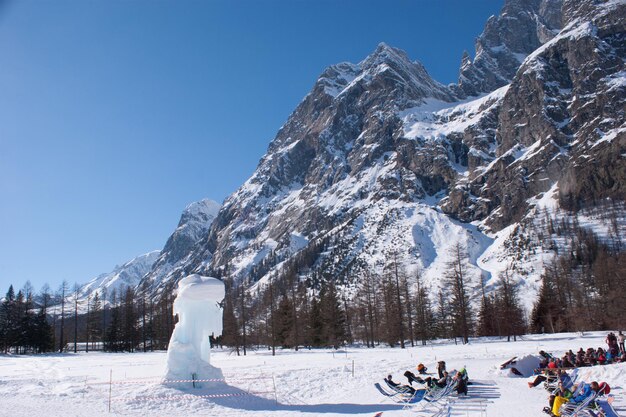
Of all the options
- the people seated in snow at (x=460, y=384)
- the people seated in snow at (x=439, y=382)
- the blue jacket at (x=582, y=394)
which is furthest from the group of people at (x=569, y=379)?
the people seated in snow at (x=439, y=382)

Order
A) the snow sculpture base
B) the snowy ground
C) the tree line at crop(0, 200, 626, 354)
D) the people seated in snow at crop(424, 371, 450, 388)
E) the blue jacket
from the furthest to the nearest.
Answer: the tree line at crop(0, 200, 626, 354)
the snow sculpture base
the people seated in snow at crop(424, 371, 450, 388)
the snowy ground
the blue jacket

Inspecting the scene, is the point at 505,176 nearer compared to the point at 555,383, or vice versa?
the point at 555,383

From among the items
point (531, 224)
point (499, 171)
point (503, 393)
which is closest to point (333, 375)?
point (503, 393)

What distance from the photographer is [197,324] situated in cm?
2178

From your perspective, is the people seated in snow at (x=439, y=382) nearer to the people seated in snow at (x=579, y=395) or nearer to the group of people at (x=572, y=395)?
the group of people at (x=572, y=395)

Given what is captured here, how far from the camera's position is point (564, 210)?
130375mm

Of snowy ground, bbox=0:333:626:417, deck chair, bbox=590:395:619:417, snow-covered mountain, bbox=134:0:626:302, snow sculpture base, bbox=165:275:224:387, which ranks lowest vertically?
snowy ground, bbox=0:333:626:417

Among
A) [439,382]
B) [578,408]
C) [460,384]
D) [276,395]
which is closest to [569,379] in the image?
[578,408]

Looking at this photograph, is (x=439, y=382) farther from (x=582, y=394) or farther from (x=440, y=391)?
(x=582, y=394)

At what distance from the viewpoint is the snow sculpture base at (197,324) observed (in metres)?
20.6

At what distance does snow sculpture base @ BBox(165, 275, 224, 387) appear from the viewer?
20562 mm

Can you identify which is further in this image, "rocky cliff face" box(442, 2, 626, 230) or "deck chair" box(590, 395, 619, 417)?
"rocky cliff face" box(442, 2, 626, 230)

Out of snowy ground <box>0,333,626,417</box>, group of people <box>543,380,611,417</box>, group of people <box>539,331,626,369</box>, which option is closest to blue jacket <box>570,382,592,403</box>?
group of people <box>543,380,611,417</box>

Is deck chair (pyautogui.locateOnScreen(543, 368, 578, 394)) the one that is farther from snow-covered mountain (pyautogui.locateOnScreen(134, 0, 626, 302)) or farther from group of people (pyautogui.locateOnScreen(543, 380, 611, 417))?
snow-covered mountain (pyautogui.locateOnScreen(134, 0, 626, 302))
